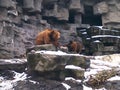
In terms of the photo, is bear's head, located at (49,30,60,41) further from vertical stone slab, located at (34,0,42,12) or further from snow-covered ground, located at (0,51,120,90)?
vertical stone slab, located at (34,0,42,12)

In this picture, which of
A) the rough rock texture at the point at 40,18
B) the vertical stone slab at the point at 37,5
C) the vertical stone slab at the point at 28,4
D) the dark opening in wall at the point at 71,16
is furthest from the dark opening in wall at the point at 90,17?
the vertical stone slab at the point at 28,4

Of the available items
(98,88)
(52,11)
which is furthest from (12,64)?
(52,11)

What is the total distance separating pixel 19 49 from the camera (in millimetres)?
18797

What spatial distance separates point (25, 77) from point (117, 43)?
986cm

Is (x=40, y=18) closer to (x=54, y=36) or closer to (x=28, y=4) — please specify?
(x=28, y=4)

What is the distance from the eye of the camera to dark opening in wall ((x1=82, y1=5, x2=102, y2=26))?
25.4 m

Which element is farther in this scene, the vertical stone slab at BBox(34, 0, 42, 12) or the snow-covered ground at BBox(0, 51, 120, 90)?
the vertical stone slab at BBox(34, 0, 42, 12)

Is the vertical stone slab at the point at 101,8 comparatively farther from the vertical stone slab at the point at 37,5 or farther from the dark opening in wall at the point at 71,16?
the vertical stone slab at the point at 37,5

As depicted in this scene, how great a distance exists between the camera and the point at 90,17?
26.0 meters

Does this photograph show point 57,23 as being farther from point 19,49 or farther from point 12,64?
point 12,64

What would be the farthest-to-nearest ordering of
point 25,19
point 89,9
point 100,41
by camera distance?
point 89,9, point 25,19, point 100,41

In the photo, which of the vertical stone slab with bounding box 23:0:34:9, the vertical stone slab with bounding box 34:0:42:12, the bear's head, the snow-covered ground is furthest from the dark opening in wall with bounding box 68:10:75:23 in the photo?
the bear's head

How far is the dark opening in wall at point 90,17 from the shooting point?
2544 centimetres

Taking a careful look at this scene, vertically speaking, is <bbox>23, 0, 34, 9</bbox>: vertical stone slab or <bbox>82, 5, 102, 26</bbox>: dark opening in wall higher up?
<bbox>23, 0, 34, 9</bbox>: vertical stone slab
